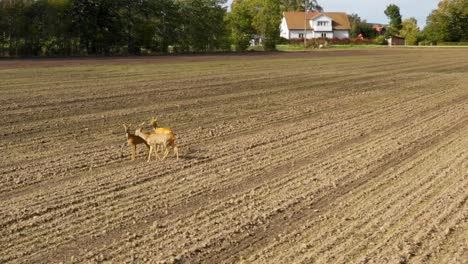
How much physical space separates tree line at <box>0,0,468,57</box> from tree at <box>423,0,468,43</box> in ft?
120

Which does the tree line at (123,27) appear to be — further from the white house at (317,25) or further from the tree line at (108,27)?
the white house at (317,25)

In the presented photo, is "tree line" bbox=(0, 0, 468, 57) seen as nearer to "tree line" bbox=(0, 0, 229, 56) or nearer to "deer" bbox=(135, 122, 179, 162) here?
"tree line" bbox=(0, 0, 229, 56)

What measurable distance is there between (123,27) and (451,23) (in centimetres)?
7027

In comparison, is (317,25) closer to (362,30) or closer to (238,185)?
(362,30)

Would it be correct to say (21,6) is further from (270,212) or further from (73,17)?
(270,212)

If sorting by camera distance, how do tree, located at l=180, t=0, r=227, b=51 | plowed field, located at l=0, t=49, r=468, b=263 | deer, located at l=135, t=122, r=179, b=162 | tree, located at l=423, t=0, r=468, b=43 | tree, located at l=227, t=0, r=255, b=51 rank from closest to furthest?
plowed field, located at l=0, t=49, r=468, b=263 → deer, located at l=135, t=122, r=179, b=162 → tree, located at l=180, t=0, r=227, b=51 → tree, located at l=227, t=0, r=255, b=51 → tree, located at l=423, t=0, r=468, b=43

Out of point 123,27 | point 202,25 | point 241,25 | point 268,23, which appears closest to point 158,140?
point 123,27

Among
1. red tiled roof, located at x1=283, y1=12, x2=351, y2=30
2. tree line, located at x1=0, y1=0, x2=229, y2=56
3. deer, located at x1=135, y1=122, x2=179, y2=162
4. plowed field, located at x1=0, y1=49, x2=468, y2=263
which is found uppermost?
red tiled roof, located at x1=283, y1=12, x2=351, y2=30

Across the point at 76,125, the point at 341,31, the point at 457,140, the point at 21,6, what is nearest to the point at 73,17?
the point at 21,6

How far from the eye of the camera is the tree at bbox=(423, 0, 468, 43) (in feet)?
356

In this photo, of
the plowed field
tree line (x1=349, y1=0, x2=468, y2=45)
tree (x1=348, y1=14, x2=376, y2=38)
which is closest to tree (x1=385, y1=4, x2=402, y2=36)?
tree (x1=348, y1=14, x2=376, y2=38)

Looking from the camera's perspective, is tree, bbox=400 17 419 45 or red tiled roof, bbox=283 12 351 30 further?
red tiled roof, bbox=283 12 351 30

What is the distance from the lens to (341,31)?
137125mm

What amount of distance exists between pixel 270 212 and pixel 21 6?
2098 inches
